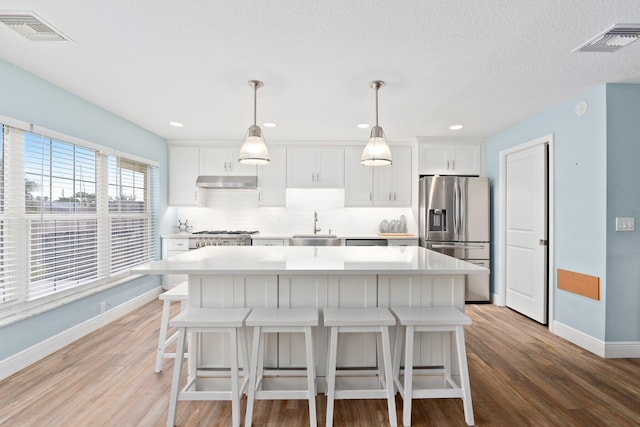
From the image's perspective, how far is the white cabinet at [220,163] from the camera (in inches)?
195

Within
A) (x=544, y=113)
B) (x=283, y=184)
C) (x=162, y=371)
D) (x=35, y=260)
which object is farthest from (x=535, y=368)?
(x=35, y=260)

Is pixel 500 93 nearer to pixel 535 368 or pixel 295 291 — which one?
pixel 535 368

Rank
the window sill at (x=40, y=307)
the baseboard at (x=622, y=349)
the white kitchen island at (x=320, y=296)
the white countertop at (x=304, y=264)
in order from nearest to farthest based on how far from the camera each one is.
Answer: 1. the white countertop at (x=304, y=264)
2. the white kitchen island at (x=320, y=296)
3. the window sill at (x=40, y=307)
4. the baseboard at (x=622, y=349)

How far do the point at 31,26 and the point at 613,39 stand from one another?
3.69 metres

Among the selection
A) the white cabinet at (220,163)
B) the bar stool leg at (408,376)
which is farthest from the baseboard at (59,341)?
the bar stool leg at (408,376)

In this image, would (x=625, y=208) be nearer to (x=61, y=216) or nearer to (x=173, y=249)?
(x=61, y=216)

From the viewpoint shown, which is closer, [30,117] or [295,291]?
[295,291]

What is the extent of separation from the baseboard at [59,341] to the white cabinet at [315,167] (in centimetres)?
278

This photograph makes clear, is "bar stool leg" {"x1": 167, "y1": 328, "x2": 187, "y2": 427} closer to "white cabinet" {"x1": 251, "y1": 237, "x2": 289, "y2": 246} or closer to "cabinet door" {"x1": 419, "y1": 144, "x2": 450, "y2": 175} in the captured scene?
"white cabinet" {"x1": 251, "y1": 237, "x2": 289, "y2": 246}

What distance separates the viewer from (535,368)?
253 cm

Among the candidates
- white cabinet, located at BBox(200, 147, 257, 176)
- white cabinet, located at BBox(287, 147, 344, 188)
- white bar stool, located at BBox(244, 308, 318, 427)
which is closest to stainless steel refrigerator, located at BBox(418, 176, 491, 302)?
white cabinet, located at BBox(287, 147, 344, 188)

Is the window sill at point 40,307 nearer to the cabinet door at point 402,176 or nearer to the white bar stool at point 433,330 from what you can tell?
the white bar stool at point 433,330

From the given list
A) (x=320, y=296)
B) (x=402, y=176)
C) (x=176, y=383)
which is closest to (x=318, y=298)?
(x=320, y=296)

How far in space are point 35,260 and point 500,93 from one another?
14.5ft
